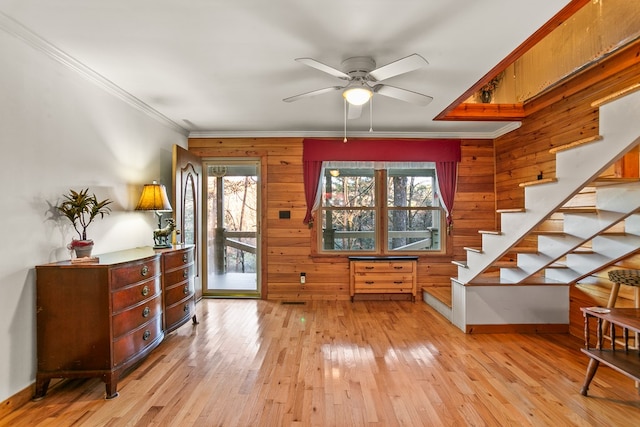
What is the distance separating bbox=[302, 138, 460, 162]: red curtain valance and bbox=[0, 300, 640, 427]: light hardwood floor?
7.87 ft

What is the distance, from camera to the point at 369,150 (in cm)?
486

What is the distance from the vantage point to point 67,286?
2.27m

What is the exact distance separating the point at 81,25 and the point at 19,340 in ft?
→ 6.75

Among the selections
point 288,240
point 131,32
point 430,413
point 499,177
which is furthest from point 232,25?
point 499,177

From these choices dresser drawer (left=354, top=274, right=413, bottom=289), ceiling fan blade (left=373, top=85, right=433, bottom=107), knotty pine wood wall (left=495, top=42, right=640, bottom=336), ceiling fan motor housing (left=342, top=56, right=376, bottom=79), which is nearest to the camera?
ceiling fan motor housing (left=342, top=56, right=376, bottom=79)

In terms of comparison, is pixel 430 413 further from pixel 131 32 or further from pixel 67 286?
pixel 131 32

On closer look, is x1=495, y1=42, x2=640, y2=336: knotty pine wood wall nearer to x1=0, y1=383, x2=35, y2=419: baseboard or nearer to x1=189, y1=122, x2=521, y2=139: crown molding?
x1=189, y1=122, x2=521, y2=139: crown molding

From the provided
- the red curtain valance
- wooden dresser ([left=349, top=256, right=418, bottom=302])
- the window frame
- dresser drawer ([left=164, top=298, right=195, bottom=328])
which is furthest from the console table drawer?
dresser drawer ([left=164, top=298, right=195, bottom=328])

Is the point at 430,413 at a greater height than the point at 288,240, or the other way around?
the point at 288,240

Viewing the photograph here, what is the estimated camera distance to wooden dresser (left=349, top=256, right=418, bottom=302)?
4.75 metres

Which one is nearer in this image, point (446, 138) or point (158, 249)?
point (158, 249)

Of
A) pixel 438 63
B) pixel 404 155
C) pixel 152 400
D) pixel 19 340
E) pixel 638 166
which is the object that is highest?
pixel 438 63

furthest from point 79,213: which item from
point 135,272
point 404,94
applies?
point 404,94

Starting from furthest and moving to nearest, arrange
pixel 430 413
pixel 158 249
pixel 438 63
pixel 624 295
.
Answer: pixel 158 249 < pixel 624 295 < pixel 438 63 < pixel 430 413
